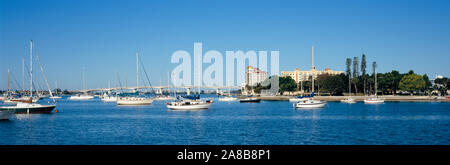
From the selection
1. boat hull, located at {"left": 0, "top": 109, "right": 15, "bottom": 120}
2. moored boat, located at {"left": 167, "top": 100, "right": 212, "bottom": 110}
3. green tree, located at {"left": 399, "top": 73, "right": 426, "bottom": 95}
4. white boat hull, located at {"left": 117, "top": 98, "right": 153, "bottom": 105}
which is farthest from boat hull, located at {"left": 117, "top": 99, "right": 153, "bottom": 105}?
green tree, located at {"left": 399, "top": 73, "right": 426, "bottom": 95}

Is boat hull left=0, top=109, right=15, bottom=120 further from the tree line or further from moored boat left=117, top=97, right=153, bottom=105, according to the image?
the tree line

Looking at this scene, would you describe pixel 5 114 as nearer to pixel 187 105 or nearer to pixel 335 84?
pixel 187 105

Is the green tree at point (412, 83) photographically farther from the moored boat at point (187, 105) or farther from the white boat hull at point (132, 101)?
the moored boat at point (187, 105)

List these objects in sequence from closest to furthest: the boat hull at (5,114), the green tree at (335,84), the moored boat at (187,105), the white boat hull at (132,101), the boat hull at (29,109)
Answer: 1. the boat hull at (5,114)
2. the boat hull at (29,109)
3. the moored boat at (187,105)
4. the white boat hull at (132,101)
5. the green tree at (335,84)

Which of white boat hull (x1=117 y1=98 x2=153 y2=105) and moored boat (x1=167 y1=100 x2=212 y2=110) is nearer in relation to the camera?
moored boat (x1=167 y1=100 x2=212 y2=110)

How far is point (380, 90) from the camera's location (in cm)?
12581

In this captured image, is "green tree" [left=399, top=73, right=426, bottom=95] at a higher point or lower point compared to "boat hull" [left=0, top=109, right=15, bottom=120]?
higher

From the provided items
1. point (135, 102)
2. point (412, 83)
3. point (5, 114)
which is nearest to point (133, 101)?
point (135, 102)

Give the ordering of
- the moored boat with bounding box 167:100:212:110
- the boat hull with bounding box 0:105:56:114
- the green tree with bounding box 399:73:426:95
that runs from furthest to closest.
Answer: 1. the green tree with bounding box 399:73:426:95
2. the moored boat with bounding box 167:100:212:110
3. the boat hull with bounding box 0:105:56:114

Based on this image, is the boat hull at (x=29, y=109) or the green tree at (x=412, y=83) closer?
the boat hull at (x=29, y=109)

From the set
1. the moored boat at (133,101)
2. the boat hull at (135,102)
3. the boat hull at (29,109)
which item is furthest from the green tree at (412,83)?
the boat hull at (29,109)
